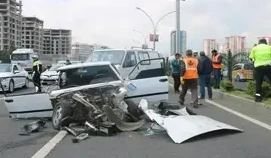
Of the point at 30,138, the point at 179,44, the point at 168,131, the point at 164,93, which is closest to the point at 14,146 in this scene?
the point at 30,138

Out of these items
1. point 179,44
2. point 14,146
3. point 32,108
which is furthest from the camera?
point 179,44

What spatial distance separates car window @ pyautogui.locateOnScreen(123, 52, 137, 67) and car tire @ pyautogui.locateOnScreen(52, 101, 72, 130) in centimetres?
753

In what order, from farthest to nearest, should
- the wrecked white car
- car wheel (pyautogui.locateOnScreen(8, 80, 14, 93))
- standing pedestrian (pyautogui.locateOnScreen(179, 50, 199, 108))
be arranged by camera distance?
car wheel (pyautogui.locateOnScreen(8, 80, 14, 93))
standing pedestrian (pyautogui.locateOnScreen(179, 50, 199, 108))
the wrecked white car

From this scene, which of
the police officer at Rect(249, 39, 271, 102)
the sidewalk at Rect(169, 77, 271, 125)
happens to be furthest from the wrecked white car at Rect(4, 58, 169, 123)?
the police officer at Rect(249, 39, 271, 102)

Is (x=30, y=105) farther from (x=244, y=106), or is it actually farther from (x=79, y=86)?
(x=244, y=106)

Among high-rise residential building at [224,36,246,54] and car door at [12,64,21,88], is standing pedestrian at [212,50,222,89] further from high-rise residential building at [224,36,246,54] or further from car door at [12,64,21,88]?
high-rise residential building at [224,36,246,54]

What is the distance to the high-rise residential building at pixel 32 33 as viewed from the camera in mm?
133625

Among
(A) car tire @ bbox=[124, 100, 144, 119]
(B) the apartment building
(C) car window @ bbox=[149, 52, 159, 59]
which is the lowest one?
(A) car tire @ bbox=[124, 100, 144, 119]

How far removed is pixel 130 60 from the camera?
1797 cm

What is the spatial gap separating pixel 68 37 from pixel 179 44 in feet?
369

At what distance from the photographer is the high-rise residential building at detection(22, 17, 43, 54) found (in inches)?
5261

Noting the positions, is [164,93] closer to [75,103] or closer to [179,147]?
[75,103]

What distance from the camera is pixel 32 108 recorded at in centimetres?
1109

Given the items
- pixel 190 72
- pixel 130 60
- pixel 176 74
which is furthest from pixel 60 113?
pixel 176 74
